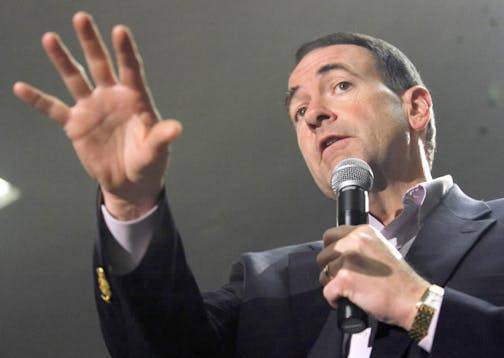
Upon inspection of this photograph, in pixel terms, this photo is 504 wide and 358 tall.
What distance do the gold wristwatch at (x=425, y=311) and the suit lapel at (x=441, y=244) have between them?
0.21ft

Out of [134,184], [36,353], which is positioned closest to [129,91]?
[134,184]

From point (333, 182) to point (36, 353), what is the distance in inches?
132

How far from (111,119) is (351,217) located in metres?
0.49

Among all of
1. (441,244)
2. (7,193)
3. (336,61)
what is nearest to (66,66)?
(441,244)

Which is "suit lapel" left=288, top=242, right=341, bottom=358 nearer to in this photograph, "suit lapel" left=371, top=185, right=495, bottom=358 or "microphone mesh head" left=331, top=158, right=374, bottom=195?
"suit lapel" left=371, top=185, right=495, bottom=358

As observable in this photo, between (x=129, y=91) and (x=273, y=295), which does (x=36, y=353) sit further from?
(x=129, y=91)


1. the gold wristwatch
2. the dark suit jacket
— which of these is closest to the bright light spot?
the dark suit jacket

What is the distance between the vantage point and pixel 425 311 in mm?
1153

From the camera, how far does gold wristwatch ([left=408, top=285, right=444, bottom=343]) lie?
1153 mm

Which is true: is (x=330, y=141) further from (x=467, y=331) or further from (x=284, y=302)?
(x=467, y=331)

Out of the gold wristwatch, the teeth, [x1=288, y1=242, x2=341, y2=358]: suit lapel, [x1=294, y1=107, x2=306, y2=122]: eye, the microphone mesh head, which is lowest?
[x1=288, y1=242, x2=341, y2=358]: suit lapel

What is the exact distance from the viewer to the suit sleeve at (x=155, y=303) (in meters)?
1.13

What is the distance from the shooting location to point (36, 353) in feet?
13.5

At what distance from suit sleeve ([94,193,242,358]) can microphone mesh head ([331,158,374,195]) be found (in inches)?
14.5
